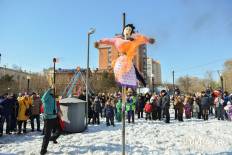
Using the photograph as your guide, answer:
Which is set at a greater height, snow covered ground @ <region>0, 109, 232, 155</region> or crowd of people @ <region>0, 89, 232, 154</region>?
crowd of people @ <region>0, 89, 232, 154</region>

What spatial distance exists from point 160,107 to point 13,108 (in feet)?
28.9

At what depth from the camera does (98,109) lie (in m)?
15.8

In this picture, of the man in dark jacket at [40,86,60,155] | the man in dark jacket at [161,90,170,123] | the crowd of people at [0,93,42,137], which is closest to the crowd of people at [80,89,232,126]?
the man in dark jacket at [161,90,170,123]

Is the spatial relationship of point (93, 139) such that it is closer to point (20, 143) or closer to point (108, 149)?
point (108, 149)

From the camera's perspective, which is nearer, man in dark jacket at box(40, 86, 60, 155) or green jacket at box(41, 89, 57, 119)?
man in dark jacket at box(40, 86, 60, 155)

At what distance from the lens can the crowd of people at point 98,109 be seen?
879 cm

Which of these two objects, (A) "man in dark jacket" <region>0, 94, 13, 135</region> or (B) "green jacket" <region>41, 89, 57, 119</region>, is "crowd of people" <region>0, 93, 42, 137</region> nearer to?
(A) "man in dark jacket" <region>0, 94, 13, 135</region>

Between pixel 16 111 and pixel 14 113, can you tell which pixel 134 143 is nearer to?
pixel 16 111

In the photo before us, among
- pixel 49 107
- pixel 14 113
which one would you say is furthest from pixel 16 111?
pixel 49 107

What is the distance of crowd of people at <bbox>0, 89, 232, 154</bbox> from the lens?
8789mm

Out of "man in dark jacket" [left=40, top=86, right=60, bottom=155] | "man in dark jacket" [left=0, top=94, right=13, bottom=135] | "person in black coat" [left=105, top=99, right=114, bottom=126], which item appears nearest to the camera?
"man in dark jacket" [left=40, top=86, right=60, bottom=155]

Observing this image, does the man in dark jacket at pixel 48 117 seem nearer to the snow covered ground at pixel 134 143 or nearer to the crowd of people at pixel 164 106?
the snow covered ground at pixel 134 143

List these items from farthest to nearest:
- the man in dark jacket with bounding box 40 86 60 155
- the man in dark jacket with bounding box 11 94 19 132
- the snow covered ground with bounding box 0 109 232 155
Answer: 1. the man in dark jacket with bounding box 11 94 19 132
2. the snow covered ground with bounding box 0 109 232 155
3. the man in dark jacket with bounding box 40 86 60 155

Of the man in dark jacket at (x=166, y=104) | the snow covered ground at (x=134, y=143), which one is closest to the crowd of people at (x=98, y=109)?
the man in dark jacket at (x=166, y=104)
